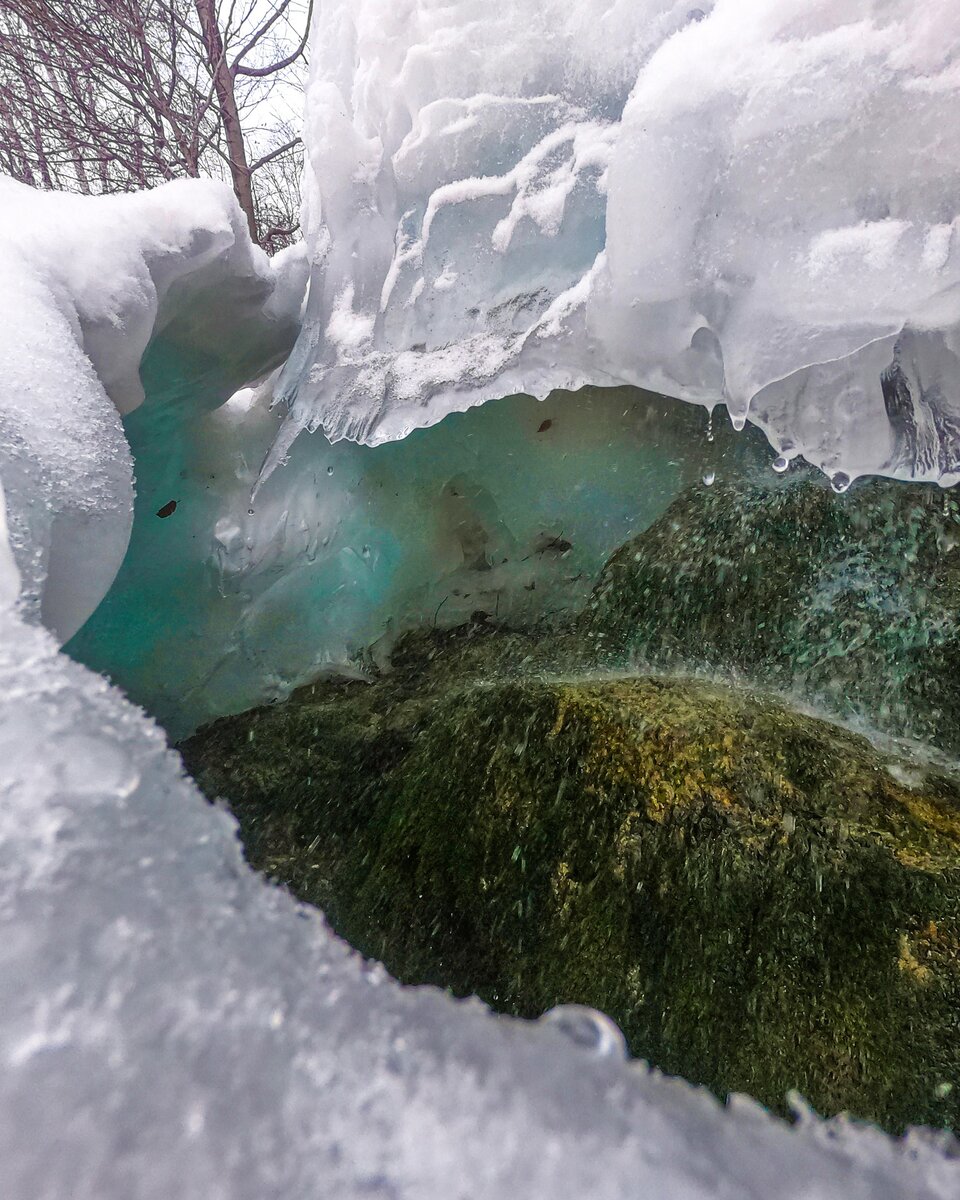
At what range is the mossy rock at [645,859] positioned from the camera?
139 centimetres

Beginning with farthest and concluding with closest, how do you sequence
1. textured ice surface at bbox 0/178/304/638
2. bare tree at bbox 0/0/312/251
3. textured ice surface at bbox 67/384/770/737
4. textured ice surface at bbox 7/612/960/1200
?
bare tree at bbox 0/0/312/251, textured ice surface at bbox 67/384/770/737, textured ice surface at bbox 0/178/304/638, textured ice surface at bbox 7/612/960/1200

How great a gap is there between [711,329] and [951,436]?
48cm

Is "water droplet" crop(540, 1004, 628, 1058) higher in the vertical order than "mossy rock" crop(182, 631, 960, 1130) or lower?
higher

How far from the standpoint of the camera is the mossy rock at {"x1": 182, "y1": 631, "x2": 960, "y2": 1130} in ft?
4.57

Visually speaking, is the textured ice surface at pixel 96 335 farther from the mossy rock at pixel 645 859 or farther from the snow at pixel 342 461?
the mossy rock at pixel 645 859

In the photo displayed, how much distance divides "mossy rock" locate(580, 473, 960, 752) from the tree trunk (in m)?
4.71

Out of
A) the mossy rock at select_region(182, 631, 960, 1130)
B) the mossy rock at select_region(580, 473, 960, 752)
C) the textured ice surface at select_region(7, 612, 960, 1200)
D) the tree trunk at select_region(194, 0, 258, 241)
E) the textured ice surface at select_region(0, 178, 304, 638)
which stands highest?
A: the tree trunk at select_region(194, 0, 258, 241)

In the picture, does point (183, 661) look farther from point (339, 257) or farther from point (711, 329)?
point (711, 329)

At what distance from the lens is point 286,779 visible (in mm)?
1797

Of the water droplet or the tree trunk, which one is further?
the tree trunk

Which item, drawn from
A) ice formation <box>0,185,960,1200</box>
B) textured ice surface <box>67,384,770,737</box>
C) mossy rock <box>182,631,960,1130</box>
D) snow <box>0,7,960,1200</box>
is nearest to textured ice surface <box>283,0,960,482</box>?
snow <box>0,7,960,1200</box>

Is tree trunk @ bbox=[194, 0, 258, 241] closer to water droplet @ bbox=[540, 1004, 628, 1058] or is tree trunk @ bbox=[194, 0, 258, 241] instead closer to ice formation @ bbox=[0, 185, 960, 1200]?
ice formation @ bbox=[0, 185, 960, 1200]

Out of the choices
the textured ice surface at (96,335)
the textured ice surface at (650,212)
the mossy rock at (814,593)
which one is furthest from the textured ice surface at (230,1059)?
the mossy rock at (814,593)

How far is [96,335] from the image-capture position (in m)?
1.39
